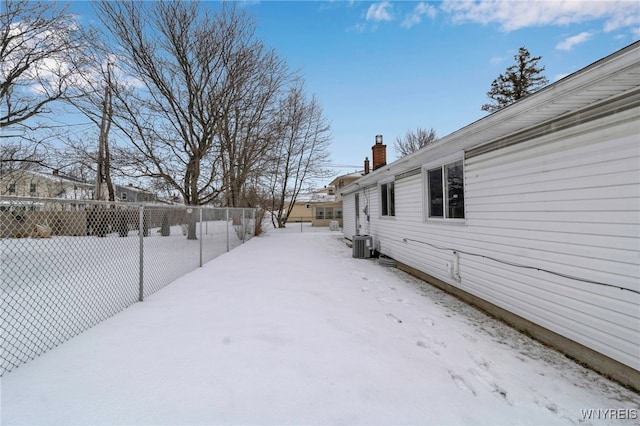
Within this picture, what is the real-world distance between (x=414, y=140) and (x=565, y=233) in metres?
27.6

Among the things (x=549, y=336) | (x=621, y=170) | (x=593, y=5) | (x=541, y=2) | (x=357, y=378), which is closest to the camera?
(x=357, y=378)

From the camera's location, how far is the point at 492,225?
4.04 metres

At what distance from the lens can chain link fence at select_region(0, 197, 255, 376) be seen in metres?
2.73

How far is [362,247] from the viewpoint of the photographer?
8.80m

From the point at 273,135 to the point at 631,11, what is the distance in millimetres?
11491

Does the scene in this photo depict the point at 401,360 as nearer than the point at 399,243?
Yes

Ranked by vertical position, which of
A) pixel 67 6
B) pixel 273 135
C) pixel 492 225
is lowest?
pixel 492 225

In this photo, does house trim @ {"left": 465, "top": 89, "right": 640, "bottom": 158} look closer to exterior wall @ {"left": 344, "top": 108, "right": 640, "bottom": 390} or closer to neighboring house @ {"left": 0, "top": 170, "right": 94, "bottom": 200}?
exterior wall @ {"left": 344, "top": 108, "right": 640, "bottom": 390}

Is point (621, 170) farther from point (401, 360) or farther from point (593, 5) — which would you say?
point (593, 5)

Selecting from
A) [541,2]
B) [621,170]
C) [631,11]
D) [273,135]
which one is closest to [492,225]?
[621,170]

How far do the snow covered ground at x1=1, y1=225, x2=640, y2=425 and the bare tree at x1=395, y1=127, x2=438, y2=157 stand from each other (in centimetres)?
2652

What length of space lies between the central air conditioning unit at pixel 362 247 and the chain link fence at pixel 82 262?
161 inches

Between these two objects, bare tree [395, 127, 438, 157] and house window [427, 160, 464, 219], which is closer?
house window [427, 160, 464, 219]

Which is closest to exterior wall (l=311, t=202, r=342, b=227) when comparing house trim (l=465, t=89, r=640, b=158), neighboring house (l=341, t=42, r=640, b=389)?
neighboring house (l=341, t=42, r=640, b=389)
